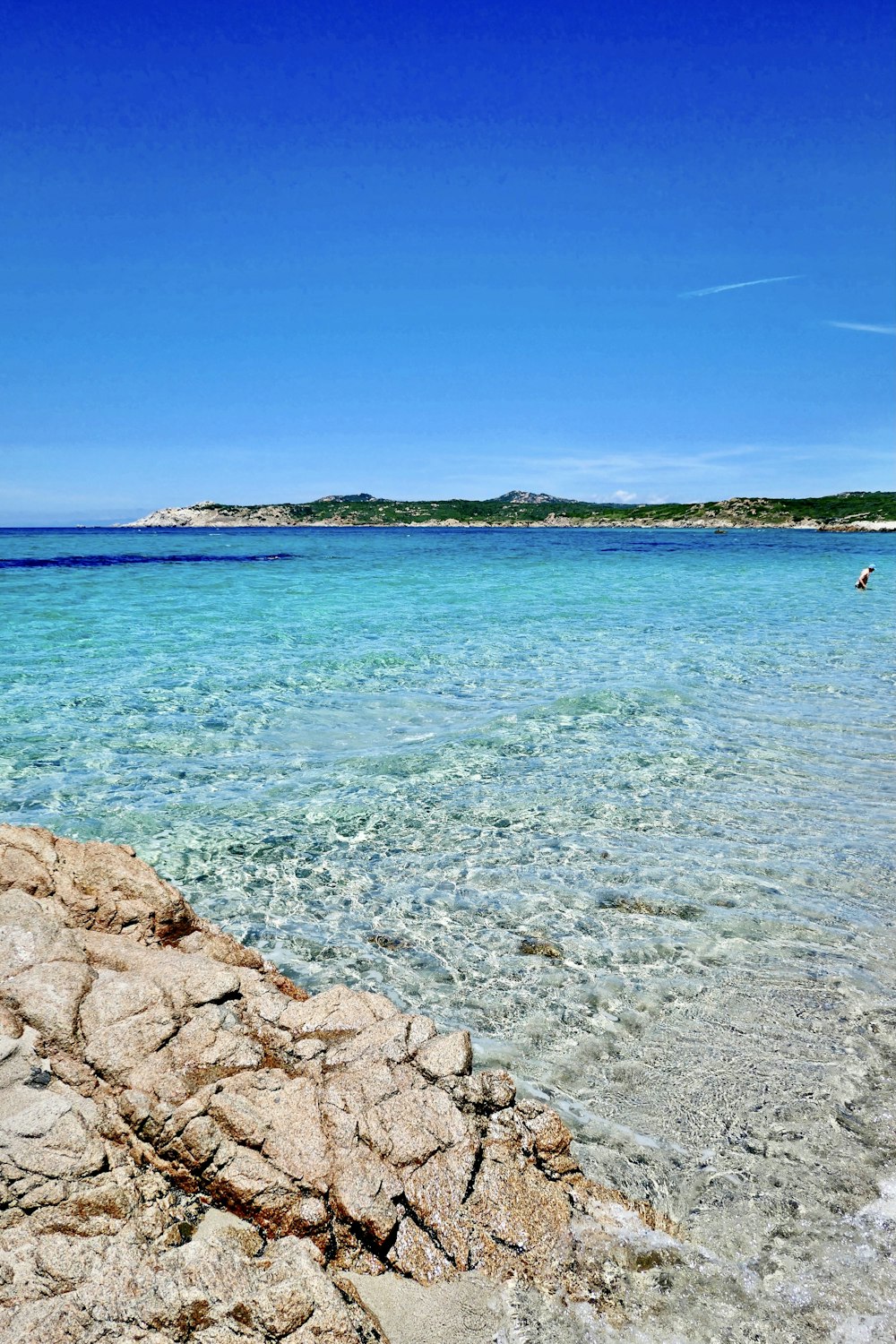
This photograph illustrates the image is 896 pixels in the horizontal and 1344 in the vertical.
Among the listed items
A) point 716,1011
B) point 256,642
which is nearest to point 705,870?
point 716,1011

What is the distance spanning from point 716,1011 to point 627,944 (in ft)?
2.94

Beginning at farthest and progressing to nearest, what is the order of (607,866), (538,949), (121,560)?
(121,560) < (607,866) < (538,949)

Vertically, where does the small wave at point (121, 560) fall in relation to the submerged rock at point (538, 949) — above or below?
above

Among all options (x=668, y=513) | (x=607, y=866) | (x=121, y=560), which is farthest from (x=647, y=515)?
(x=607, y=866)

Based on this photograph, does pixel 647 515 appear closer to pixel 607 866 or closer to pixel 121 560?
pixel 121 560

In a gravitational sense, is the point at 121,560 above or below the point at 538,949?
above

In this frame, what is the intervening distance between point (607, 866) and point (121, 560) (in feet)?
197

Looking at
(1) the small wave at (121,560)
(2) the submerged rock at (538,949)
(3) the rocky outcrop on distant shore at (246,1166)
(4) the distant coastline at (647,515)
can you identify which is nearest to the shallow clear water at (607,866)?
(2) the submerged rock at (538,949)

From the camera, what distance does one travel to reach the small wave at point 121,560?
53438mm

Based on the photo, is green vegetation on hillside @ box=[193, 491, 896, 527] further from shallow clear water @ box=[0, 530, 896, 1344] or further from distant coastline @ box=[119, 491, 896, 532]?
shallow clear water @ box=[0, 530, 896, 1344]

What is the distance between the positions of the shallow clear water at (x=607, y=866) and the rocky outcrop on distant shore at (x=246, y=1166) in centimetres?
55

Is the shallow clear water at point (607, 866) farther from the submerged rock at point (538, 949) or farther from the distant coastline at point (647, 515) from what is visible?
the distant coastline at point (647, 515)

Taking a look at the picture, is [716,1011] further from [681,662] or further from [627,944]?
[681,662]

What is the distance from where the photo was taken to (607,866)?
7301mm
